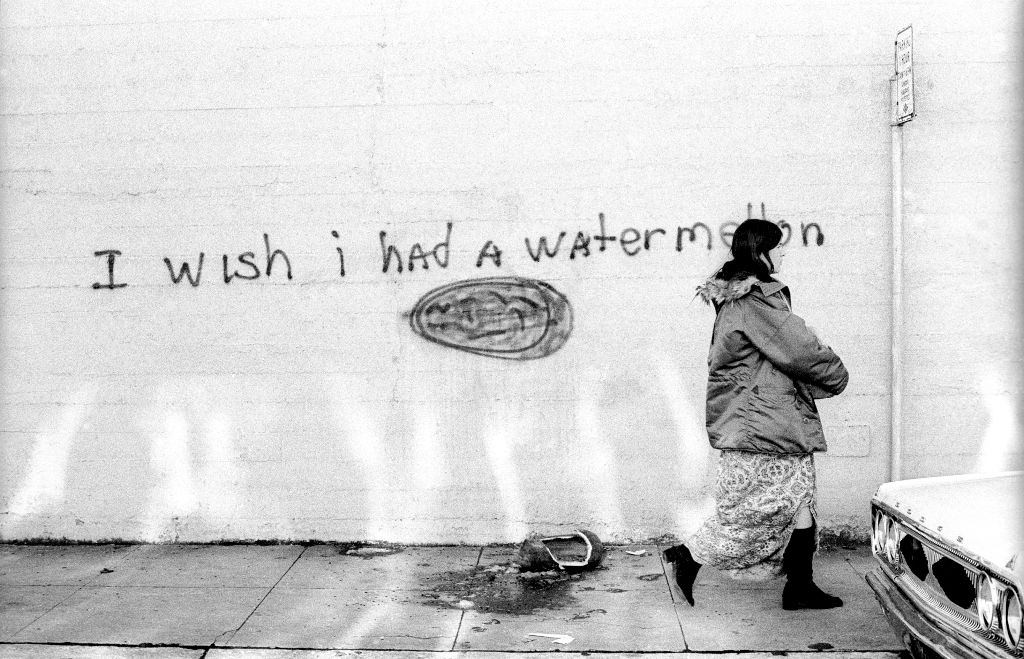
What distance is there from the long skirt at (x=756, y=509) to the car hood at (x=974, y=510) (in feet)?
1.92

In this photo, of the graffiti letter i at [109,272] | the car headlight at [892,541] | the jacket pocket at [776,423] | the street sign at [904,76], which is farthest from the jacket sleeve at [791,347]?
the graffiti letter i at [109,272]

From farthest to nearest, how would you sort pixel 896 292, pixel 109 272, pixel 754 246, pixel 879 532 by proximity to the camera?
pixel 109 272 → pixel 896 292 → pixel 754 246 → pixel 879 532

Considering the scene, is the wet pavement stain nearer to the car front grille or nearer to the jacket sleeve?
the jacket sleeve

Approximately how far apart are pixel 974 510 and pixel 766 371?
1221 mm

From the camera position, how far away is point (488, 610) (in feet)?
15.2

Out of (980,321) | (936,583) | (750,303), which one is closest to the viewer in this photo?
(936,583)

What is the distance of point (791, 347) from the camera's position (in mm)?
4277

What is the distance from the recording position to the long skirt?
435 centimetres

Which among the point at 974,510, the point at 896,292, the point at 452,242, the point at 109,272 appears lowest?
the point at 974,510

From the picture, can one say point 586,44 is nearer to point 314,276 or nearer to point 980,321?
point 314,276

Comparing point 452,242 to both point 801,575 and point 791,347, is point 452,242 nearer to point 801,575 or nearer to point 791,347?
point 791,347

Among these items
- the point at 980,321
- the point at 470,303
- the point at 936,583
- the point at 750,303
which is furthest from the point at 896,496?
the point at 470,303

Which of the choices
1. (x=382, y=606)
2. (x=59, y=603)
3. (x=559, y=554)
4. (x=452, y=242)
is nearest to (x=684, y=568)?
(x=559, y=554)

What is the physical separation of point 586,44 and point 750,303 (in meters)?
2.00
